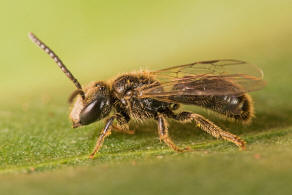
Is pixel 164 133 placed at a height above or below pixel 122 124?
below

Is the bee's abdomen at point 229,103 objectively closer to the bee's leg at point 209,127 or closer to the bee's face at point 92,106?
the bee's leg at point 209,127

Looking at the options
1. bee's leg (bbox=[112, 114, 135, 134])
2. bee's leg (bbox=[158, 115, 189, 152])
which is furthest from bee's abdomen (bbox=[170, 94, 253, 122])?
bee's leg (bbox=[112, 114, 135, 134])

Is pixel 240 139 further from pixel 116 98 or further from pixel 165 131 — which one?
pixel 116 98

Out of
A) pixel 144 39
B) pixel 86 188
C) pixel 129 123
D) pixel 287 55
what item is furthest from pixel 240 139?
pixel 144 39

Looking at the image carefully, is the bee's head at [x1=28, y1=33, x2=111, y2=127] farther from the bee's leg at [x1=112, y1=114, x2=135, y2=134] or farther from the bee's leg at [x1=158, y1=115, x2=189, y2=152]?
the bee's leg at [x1=158, y1=115, x2=189, y2=152]

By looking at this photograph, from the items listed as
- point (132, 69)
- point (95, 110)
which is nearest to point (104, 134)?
point (95, 110)

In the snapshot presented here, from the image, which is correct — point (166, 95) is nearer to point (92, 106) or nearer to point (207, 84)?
point (207, 84)

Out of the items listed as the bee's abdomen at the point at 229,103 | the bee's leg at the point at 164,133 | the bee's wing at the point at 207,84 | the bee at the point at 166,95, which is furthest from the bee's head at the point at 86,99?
the bee's abdomen at the point at 229,103
